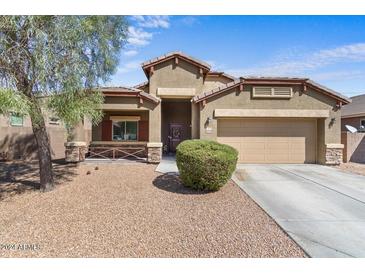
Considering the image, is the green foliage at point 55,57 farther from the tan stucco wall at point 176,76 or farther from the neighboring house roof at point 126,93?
the tan stucco wall at point 176,76

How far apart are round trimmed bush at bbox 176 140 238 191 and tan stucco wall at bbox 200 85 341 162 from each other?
5.14m

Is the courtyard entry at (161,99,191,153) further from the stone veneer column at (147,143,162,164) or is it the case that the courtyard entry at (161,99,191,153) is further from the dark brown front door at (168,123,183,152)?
the stone veneer column at (147,143,162,164)

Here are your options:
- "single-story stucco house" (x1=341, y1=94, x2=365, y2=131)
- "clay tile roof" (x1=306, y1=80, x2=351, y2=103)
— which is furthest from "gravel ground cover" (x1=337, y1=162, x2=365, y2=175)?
"single-story stucco house" (x1=341, y1=94, x2=365, y2=131)

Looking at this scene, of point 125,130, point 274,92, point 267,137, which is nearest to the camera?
point 274,92

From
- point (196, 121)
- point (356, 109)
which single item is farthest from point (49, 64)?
point (356, 109)

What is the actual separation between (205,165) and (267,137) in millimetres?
7185

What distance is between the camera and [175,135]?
18.8 metres

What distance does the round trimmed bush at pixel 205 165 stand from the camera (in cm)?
753

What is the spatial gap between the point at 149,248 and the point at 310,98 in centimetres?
1209

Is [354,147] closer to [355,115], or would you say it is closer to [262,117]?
[262,117]

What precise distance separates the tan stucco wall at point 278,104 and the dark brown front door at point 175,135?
5.79m

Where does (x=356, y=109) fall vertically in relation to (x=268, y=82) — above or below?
below

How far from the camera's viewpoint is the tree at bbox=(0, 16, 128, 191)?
653 cm

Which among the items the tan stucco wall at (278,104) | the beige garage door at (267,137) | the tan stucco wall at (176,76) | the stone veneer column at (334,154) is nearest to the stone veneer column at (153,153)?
the tan stucco wall at (278,104)
